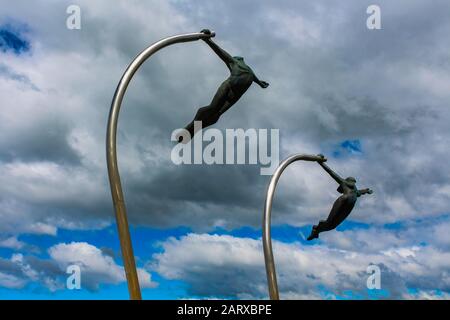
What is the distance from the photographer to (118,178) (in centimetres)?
1193

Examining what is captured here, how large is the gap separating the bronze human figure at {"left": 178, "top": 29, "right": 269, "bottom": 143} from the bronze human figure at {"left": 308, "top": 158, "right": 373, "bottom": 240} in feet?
23.8

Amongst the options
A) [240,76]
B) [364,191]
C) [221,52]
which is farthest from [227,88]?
[364,191]

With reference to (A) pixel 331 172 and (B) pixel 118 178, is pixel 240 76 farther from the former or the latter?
(A) pixel 331 172

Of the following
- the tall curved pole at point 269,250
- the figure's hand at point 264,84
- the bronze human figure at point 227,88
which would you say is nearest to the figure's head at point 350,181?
the tall curved pole at point 269,250

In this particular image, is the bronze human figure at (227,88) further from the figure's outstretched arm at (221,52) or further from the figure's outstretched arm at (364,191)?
the figure's outstretched arm at (364,191)

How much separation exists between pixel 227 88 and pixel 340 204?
829cm

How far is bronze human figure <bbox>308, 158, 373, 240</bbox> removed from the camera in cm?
2064

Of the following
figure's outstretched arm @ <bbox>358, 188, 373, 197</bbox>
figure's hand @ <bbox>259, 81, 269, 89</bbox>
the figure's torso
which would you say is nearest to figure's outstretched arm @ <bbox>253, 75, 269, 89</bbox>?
figure's hand @ <bbox>259, 81, 269, 89</bbox>

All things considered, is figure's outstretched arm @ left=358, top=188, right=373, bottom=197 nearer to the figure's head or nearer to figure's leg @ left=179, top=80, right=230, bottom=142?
the figure's head
